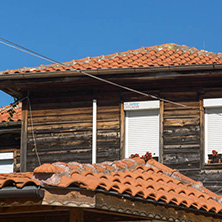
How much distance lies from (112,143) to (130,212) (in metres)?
8.69

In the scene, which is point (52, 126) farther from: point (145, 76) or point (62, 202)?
point (62, 202)

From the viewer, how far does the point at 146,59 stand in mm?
17922

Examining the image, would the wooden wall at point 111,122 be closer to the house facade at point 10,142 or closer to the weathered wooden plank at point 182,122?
the weathered wooden plank at point 182,122

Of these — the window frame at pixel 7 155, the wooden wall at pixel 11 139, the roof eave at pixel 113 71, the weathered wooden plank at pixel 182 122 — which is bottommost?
the window frame at pixel 7 155

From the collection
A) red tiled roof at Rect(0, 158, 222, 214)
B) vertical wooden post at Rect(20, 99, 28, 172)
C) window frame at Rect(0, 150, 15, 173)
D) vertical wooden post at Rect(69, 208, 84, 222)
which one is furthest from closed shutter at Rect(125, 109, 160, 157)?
vertical wooden post at Rect(69, 208, 84, 222)

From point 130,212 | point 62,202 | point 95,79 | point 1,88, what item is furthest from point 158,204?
point 1,88

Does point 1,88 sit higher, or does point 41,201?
point 1,88

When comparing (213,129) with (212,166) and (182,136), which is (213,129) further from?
(212,166)

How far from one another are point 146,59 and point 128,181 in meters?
9.24

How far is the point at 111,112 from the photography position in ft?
56.6

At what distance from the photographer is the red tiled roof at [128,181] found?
7.70m

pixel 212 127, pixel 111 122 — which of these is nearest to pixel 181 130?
pixel 212 127

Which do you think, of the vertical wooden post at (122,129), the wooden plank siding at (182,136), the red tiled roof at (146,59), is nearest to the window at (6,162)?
the red tiled roof at (146,59)

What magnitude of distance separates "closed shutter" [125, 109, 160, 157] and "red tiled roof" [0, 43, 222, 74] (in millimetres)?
1357
